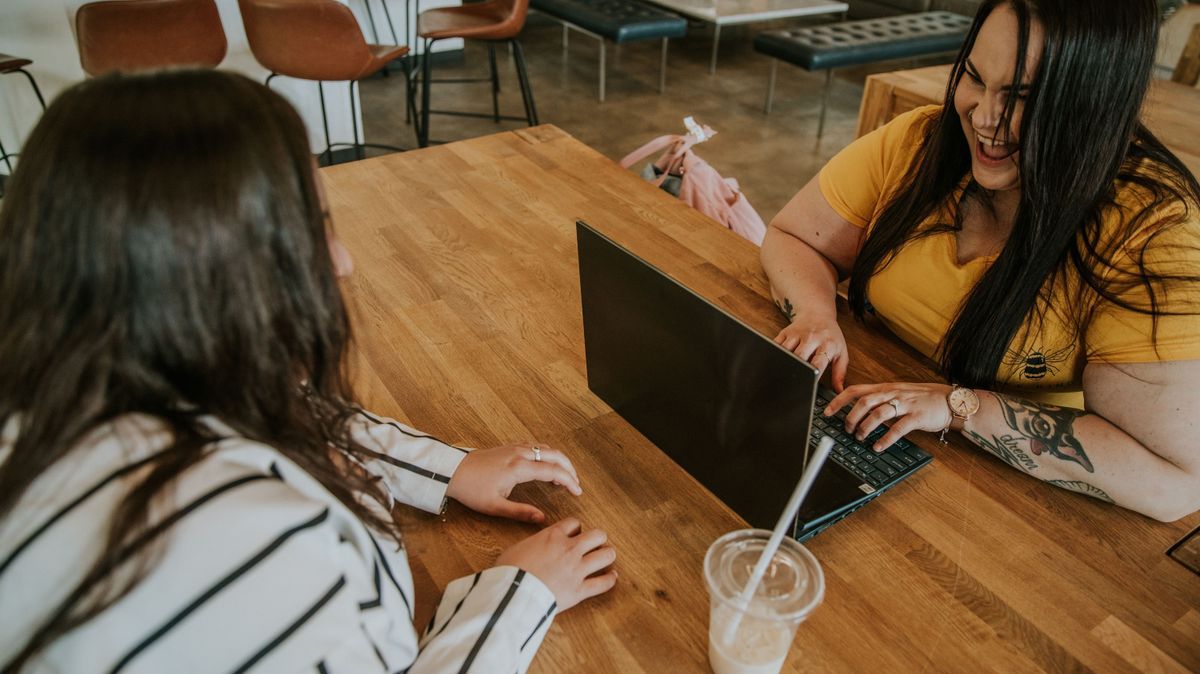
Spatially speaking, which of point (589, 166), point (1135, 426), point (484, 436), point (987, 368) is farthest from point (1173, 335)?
point (589, 166)

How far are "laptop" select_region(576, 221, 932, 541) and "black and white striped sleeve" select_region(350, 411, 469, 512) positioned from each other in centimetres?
24

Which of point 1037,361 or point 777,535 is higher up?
point 777,535

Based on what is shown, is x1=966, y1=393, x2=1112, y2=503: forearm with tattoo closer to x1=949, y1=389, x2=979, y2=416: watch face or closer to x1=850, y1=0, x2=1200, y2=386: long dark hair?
x1=949, y1=389, x2=979, y2=416: watch face

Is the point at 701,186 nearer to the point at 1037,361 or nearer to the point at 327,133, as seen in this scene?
the point at 1037,361

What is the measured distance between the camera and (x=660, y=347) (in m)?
0.93

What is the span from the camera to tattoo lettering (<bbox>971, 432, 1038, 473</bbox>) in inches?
38.9

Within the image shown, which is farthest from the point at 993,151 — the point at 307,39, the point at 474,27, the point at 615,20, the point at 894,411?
the point at 615,20

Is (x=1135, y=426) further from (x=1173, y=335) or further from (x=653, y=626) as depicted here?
(x=653, y=626)

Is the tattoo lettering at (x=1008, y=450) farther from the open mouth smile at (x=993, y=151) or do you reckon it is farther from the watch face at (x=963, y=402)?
the open mouth smile at (x=993, y=151)

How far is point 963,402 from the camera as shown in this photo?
1.04 meters

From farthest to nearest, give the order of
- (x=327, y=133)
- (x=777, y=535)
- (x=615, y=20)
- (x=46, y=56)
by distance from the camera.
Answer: (x=615, y=20) < (x=327, y=133) < (x=46, y=56) < (x=777, y=535)

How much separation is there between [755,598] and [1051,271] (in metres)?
0.69

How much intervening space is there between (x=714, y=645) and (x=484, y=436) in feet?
1.45

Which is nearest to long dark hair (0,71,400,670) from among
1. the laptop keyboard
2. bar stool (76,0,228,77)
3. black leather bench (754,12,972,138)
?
the laptop keyboard
